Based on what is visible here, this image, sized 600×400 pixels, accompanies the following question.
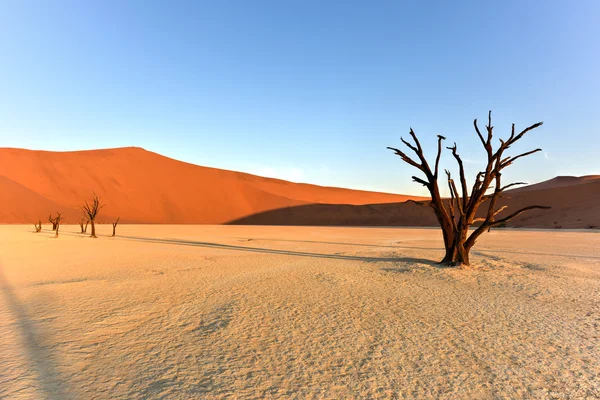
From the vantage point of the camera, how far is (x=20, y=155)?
187ft

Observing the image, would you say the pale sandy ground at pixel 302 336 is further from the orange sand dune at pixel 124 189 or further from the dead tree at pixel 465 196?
the orange sand dune at pixel 124 189

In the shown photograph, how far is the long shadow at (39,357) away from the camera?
2.83m

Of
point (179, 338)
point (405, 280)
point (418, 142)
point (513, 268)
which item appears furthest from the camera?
point (418, 142)

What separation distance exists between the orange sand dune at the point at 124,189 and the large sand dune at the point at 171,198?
0.39ft

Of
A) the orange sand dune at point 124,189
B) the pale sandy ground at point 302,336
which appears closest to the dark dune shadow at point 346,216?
the orange sand dune at point 124,189

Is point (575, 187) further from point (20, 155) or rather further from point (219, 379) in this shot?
point (20, 155)

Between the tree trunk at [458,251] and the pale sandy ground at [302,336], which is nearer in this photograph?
the pale sandy ground at [302,336]

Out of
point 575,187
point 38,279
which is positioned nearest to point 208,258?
point 38,279

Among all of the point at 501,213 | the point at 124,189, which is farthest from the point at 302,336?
the point at 124,189

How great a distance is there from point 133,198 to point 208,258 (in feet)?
166

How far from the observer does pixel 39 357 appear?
11.3 ft

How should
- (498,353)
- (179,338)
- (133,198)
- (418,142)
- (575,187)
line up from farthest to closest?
(133,198) → (575,187) → (418,142) → (179,338) → (498,353)

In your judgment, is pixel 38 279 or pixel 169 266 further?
pixel 169 266

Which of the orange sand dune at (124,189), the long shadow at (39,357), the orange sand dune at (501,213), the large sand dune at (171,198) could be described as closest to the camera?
the long shadow at (39,357)
